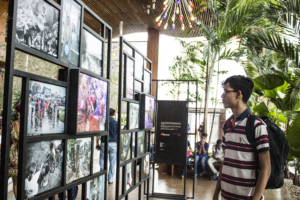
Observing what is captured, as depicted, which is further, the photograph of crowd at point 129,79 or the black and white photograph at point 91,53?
the photograph of crowd at point 129,79

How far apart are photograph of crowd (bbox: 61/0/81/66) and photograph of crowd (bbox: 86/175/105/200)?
1076 mm

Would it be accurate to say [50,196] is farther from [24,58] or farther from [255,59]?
[255,59]

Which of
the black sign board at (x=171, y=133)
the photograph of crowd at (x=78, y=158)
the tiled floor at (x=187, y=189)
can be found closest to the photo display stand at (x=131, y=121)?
the photograph of crowd at (x=78, y=158)

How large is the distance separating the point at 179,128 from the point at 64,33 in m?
3.37

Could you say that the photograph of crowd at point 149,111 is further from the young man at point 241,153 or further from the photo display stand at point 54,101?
the young man at point 241,153

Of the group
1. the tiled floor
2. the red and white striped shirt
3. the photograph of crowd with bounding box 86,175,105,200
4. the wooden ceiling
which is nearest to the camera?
the red and white striped shirt

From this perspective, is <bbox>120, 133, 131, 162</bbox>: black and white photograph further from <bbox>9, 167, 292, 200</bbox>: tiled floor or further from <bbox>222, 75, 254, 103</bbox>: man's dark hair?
<bbox>9, 167, 292, 200</bbox>: tiled floor

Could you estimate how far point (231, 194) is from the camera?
1.77 metres

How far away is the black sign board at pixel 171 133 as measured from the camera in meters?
4.88

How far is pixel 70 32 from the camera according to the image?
6.49 feet

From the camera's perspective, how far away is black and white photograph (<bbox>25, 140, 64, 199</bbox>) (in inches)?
62.7

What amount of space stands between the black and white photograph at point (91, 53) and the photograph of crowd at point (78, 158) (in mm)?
619

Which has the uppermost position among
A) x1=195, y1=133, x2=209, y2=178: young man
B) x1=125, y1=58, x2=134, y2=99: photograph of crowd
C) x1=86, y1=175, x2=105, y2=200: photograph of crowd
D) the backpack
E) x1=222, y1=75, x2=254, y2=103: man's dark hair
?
x1=125, y1=58, x2=134, y2=99: photograph of crowd

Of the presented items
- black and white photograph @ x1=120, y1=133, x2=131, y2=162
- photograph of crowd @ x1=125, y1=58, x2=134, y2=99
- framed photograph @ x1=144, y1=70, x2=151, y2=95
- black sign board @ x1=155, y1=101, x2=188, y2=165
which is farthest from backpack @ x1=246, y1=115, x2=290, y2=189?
black sign board @ x1=155, y1=101, x2=188, y2=165
